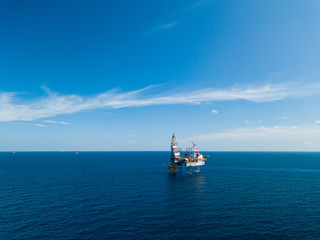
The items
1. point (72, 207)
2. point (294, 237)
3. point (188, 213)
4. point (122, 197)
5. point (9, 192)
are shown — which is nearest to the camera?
point (294, 237)

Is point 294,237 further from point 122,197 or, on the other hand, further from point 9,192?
point 9,192

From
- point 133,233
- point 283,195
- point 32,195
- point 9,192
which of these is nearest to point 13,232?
point 133,233

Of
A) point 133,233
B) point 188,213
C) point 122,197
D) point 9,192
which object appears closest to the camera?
point 133,233

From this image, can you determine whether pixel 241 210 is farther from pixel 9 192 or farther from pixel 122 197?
pixel 9 192

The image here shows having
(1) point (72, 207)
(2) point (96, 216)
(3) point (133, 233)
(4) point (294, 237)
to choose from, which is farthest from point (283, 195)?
(1) point (72, 207)

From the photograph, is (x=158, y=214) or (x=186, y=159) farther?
(x=186, y=159)

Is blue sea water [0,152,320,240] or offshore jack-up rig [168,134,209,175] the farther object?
offshore jack-up rig [168,134,209,175]

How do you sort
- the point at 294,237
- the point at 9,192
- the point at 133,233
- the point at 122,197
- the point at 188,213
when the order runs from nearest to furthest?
the point at 294,237
the point at 133,233
the point at 188,213
the point at 122,197
the point at 9,192

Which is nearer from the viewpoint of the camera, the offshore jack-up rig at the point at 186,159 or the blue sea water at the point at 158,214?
the blue sea water at the point at 158,214

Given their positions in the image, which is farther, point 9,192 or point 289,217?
point 9,192
